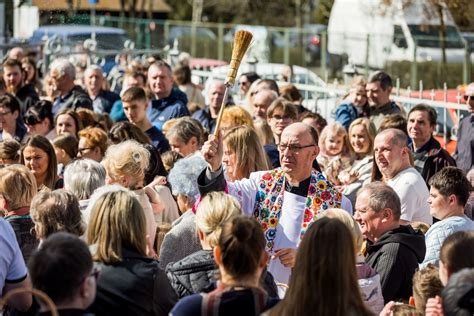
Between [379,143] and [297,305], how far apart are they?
158 inches

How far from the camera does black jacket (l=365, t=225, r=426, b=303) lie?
6531 mm

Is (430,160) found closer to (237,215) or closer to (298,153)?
(298,153)

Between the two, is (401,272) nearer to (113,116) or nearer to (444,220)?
(444,220)

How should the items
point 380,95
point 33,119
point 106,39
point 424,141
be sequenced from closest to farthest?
point 424,141, point 33,119, point 380,95, point 106,39

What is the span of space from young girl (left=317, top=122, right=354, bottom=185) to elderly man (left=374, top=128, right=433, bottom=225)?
141 cm

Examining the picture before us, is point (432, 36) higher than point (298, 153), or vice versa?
point (432, 36)

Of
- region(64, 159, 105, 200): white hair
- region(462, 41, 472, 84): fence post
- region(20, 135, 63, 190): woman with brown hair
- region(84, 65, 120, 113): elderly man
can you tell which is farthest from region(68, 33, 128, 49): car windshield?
region(64, 159, 105, 200): white hair

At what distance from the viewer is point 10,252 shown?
5473mm

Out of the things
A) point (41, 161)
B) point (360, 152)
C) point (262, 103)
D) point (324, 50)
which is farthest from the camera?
point (324, 50)

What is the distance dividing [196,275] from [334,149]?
Answer: 15.3 feet

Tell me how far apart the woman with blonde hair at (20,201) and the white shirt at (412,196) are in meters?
2.80

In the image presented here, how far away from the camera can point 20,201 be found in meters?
6.57

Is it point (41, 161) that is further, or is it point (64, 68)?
point (64, 68)

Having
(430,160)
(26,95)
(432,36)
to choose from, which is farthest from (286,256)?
(432,36)
